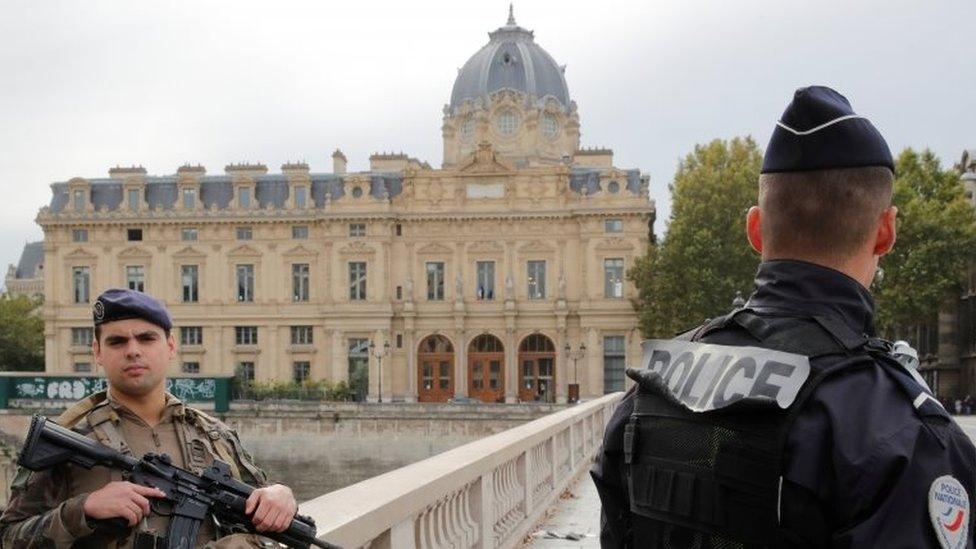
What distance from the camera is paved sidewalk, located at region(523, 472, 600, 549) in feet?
33.4

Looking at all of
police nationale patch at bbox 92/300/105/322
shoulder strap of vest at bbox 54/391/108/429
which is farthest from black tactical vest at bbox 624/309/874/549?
police nationale patch at bbox 92/300/105/322

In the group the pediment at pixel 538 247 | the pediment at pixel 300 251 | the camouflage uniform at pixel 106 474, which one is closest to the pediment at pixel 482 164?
the pediment at pixel 538 247

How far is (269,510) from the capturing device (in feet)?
11.3

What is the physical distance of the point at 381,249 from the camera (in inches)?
2307

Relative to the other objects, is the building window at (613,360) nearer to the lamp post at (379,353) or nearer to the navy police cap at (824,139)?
the lamp post at (379,353)

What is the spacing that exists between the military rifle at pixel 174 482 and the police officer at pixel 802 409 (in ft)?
4.02

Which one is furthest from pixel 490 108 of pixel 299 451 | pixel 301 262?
pixel 299 451

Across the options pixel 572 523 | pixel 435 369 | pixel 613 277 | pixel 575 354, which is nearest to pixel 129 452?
pixel 572 523

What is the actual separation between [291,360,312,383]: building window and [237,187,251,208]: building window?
29.3ft

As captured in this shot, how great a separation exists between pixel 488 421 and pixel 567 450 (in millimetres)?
32840

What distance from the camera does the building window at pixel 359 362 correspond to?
57.9m

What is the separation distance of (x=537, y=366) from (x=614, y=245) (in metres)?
7.45

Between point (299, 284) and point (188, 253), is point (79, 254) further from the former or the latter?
point (299, 284)

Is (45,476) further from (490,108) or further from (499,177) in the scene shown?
(490,108)
